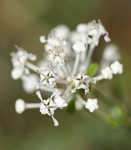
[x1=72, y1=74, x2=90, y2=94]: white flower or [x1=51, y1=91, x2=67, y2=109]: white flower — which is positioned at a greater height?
[x1=72, y1=74, x2=90, y2=94]: white flower

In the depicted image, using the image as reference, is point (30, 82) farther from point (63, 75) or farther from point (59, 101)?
point (59, 101)

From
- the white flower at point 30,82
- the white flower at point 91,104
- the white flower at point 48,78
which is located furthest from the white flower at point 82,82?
the white flower at point 30,82

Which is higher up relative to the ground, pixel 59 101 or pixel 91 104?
pixel 59 101

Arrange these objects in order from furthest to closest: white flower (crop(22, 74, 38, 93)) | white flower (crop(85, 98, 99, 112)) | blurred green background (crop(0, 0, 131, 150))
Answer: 1. blurred green background (crop(0, 0, 131, 150))
2. white flower (crop(22, 74, 38, 93))
3. white flower (crop(85, 98, 99, 112))

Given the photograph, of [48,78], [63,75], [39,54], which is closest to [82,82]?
[48,78]

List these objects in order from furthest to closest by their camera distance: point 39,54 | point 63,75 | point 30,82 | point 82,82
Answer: point 39,54
point 30,82
point 63,75
point 82,82

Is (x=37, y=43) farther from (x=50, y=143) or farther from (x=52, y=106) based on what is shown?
(x=52, y=106)

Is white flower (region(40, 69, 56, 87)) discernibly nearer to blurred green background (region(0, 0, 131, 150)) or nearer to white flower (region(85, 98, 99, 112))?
white flower (region(85, 98, 99, 112))

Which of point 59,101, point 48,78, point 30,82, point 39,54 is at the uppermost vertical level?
point 39,54

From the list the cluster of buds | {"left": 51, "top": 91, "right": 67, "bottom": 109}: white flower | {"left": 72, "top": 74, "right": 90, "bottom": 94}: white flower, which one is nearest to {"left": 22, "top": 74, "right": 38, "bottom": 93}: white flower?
the cluster of buds

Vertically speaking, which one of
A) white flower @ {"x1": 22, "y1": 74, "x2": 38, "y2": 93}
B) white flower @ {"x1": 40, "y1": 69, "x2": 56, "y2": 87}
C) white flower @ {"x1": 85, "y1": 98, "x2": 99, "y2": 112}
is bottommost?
white flower @ {"x1": 85, "y1": 98, "x2": 99, "y2": 112}
